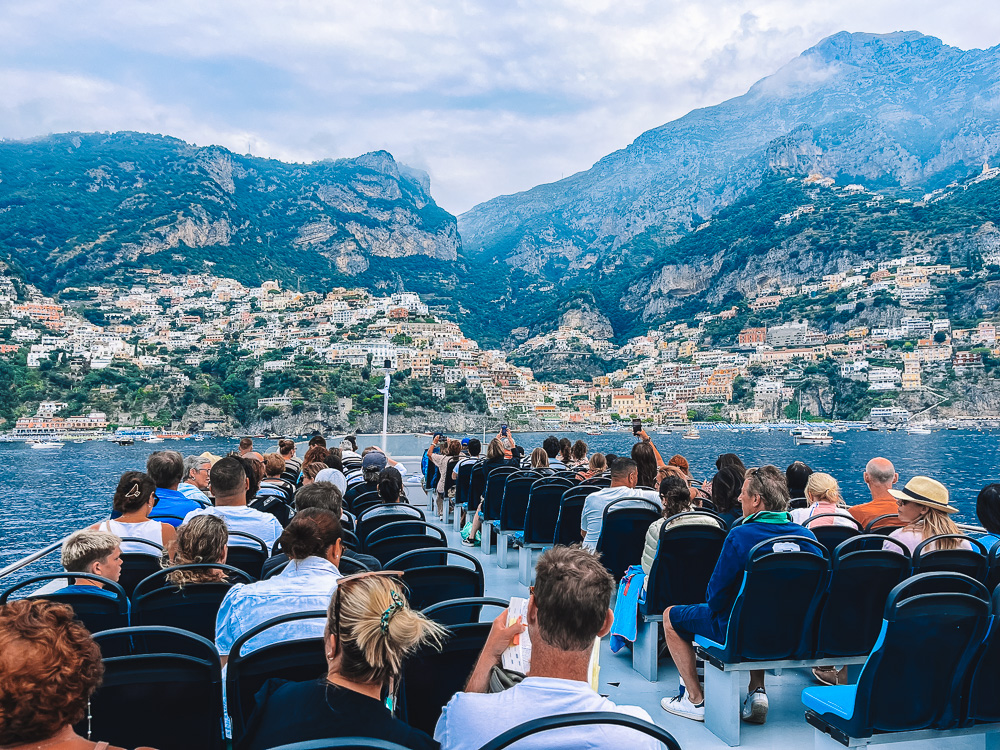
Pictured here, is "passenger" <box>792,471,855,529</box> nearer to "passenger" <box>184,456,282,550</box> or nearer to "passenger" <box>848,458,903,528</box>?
"passenger" <box>848,458,903,528</box>

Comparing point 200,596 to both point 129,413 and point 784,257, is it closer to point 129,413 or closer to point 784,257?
point 129,413

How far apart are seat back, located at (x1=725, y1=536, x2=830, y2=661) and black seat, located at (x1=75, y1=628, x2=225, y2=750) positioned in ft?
6.61

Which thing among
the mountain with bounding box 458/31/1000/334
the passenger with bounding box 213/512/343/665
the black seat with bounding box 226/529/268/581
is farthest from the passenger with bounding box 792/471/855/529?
the mountain with bounding box 458/31/1000/334

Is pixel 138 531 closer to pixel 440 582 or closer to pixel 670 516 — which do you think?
pixel 440 582

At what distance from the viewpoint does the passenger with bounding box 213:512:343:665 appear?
2.15 meters

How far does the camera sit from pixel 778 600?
2744 millimetres

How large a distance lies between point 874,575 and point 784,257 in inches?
5339

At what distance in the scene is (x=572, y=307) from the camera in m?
150

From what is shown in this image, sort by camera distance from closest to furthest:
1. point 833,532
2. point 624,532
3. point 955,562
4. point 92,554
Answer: point 955,562 → point 92,554 → point 833,532 → point 624,532

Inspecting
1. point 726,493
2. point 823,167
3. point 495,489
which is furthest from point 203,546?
point 823,167

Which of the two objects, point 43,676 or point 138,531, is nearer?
point 43,676

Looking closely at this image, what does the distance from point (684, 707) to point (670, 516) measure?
94 centimetres

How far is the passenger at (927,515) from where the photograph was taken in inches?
119

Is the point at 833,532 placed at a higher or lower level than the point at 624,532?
higher
